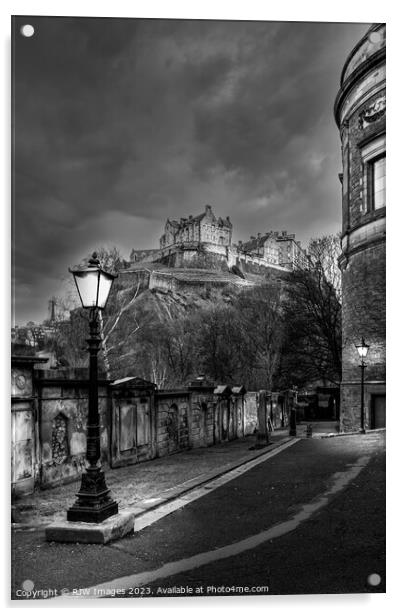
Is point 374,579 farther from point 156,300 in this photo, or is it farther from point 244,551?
point 156,300

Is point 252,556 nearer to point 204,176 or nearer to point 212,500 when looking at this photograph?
point 212,500

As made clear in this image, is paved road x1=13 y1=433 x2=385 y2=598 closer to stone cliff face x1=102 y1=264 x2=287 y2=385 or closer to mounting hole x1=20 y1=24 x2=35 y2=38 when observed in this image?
stone cliff face x1=102 y1=264 x2=287 y2=385

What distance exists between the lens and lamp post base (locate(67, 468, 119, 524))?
12.9 ft

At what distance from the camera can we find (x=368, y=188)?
4.93m

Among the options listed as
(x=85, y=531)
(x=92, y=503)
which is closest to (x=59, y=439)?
(x=92, y=503)

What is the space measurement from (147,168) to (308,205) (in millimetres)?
1583

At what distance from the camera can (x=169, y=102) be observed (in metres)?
4.68

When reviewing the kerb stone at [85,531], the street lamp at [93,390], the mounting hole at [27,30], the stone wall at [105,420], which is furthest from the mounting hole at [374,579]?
the mounting hole at [27,30]

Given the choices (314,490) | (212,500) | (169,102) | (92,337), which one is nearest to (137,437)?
(212,500)

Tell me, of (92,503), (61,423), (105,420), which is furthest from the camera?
(105,420)

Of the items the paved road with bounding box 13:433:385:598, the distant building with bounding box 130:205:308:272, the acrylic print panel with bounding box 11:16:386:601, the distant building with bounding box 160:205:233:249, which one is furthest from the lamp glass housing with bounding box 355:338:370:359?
the distant building with bounding box 160:205:233:249

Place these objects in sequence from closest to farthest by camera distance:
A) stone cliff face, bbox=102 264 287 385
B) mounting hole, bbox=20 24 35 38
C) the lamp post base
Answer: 1. the lamp post base
2. mounting hole, bbox=20 24 35 38
3. stone cliff face, bbox=102 264 287 385

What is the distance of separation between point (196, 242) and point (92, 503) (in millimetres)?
2707

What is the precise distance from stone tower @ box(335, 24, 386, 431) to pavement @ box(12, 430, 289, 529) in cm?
230
